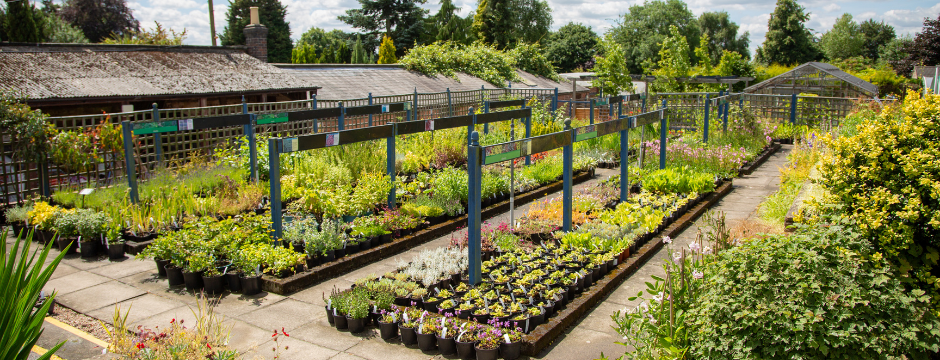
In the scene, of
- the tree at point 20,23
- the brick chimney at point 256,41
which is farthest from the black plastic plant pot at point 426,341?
the tree at point 20,23

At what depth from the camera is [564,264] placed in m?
5.84

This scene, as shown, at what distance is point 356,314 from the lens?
15.8 feet

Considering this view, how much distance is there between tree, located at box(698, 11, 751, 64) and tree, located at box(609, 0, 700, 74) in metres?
1.96

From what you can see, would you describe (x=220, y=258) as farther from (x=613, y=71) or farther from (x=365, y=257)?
(x=613, y=71)

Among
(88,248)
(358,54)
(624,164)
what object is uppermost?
(358,54)

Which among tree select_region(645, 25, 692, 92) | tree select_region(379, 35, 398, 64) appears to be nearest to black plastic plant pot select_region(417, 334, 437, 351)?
tree select_region(645, 25, 692, 92)

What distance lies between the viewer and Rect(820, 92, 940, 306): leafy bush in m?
3.74

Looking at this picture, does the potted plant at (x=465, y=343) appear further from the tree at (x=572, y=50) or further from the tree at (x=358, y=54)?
the tree at (x=572, y=50)

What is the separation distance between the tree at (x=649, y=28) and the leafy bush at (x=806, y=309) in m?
61.5

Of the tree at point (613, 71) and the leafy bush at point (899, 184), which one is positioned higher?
the tree at point (613, 71)

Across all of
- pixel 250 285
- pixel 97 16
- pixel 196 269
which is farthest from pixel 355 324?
pixel 97 16

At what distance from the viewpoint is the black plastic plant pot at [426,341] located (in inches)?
175

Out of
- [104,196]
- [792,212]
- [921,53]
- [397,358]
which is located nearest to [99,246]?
[104,196]

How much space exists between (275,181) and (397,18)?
45.3 m
